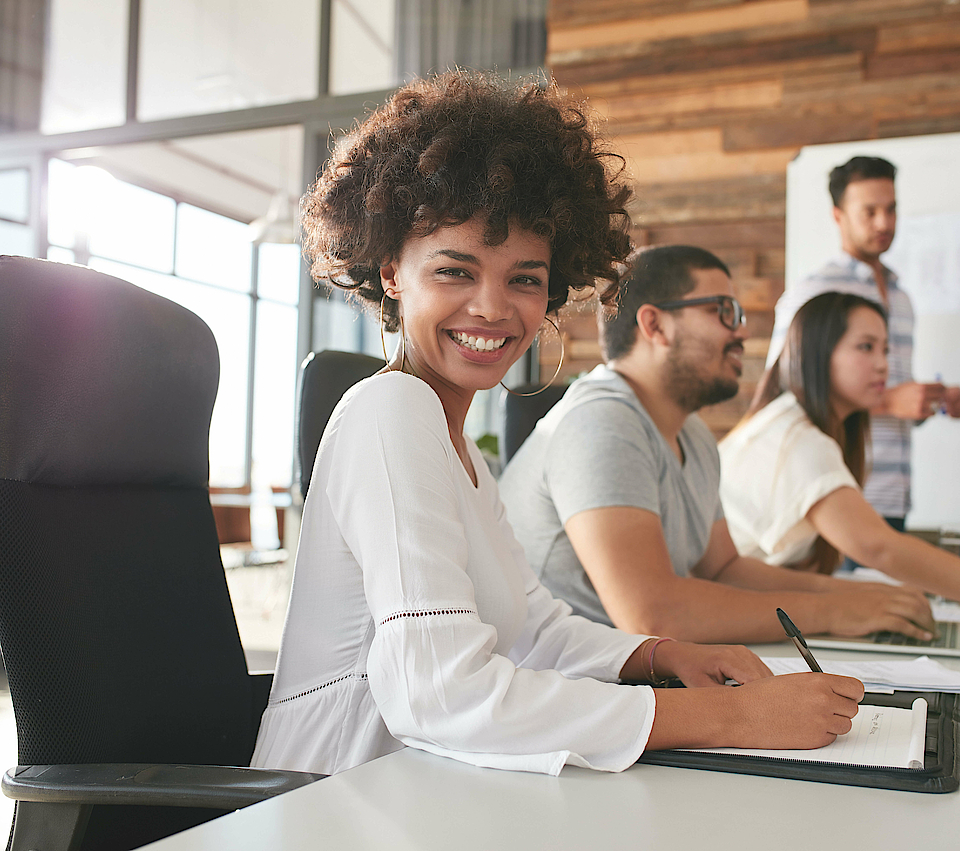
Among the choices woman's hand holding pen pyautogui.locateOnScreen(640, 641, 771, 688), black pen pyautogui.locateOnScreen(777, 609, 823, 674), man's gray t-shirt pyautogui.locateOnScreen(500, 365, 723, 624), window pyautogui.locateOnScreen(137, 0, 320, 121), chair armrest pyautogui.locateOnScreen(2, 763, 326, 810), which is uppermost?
window pyautogui.locateOnScreen(137, 0, 320, 121)

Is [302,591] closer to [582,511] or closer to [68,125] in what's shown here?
[582,511]

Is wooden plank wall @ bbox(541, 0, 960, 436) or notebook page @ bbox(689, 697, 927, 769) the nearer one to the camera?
notebook page @ bbox(689, 697, 927, 769)

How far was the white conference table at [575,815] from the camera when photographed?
56 cm

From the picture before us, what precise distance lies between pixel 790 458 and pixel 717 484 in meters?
0.46

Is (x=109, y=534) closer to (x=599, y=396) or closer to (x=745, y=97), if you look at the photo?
(x=599, y=396)

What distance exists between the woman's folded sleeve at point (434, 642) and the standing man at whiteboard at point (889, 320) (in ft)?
8.23

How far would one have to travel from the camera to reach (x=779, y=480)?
219cm

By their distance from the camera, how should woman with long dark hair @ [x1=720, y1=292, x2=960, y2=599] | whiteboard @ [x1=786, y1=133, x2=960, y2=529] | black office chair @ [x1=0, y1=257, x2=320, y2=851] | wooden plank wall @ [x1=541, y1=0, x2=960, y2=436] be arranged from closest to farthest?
black office chair @ [x1=0, y1=257, x2=320, y2=851]
woman with long dark hair @ [x1=720, y1=292, x2=960, y2=599]
whiteboard @ [x1=786, y1=133, x2=960, y2=529]
wooden plank wall @ [x1=541, y1=0, x2=960, y2=436]

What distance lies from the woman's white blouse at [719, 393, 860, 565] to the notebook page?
112cm

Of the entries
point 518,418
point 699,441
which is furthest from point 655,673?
point 518,418

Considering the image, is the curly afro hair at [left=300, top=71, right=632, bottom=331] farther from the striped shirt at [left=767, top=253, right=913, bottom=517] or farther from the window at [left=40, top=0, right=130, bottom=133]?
the window at [left=40, top=0, right=130, bottom=133]

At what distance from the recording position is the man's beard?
1707 millimetres

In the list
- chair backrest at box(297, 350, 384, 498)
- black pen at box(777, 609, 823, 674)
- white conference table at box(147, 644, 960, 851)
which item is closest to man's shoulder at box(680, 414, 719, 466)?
chair backrest at box(297, 350, 384, 498)

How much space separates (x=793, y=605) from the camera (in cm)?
139
